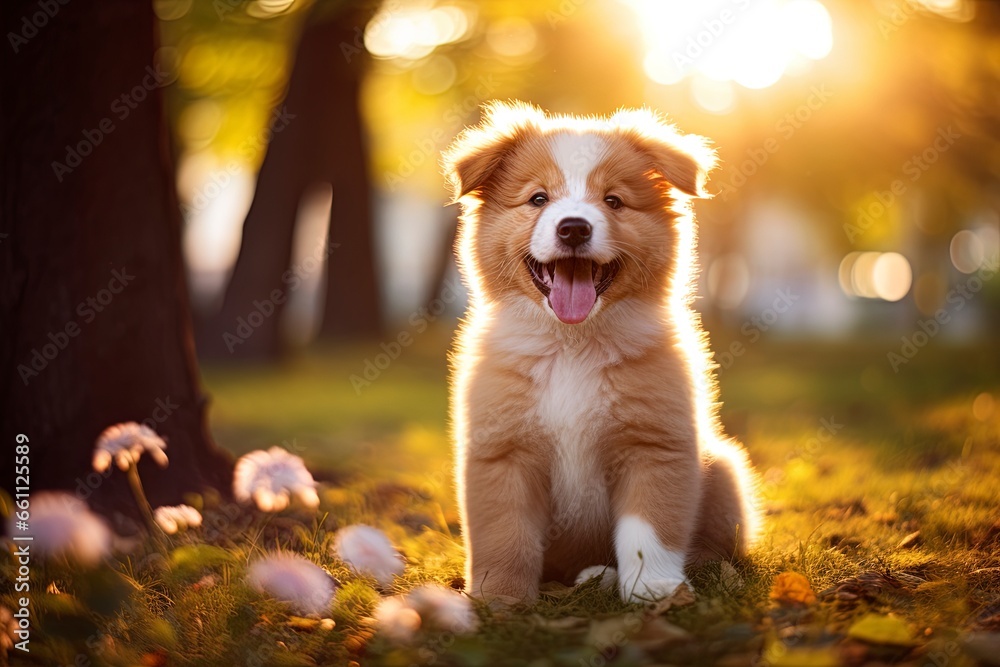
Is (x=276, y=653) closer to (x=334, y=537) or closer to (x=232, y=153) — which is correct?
(x=334, y=537)

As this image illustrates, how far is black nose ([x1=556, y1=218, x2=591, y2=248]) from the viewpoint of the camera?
3.25 metres

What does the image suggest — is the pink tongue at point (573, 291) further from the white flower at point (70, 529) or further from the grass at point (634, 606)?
the white flower at point (70, 529)

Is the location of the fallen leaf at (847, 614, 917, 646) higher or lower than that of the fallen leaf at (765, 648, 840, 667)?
lower

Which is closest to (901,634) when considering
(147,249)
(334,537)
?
(334,537)

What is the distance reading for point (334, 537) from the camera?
402cm

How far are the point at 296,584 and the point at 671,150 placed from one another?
221cm

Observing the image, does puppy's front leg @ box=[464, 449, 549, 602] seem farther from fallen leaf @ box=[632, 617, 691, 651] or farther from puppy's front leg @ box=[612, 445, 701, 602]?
fallen leaf @ box=[632, 617, 691, 651]

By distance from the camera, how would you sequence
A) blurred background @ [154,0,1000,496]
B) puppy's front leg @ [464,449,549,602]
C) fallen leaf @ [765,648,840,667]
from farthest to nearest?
1. blurred background @ [154,0,1000,496]
2. puppy's front leg @ [464,449,549,602]
3. fallen leaf @ [765,648,840,667]

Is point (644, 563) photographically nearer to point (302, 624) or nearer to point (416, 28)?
point (302, 624)

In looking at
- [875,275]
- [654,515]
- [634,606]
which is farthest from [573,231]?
[875,275]

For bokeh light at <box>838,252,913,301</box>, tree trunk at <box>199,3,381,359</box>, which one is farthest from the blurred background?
bokeh light at <box>838,252,913,301</box>

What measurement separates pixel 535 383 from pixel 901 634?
4.80 ft

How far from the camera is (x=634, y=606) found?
2949 mm

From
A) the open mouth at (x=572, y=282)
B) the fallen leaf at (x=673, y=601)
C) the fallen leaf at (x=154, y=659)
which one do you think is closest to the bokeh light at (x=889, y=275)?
the open mouth at (x=572, y=282)
